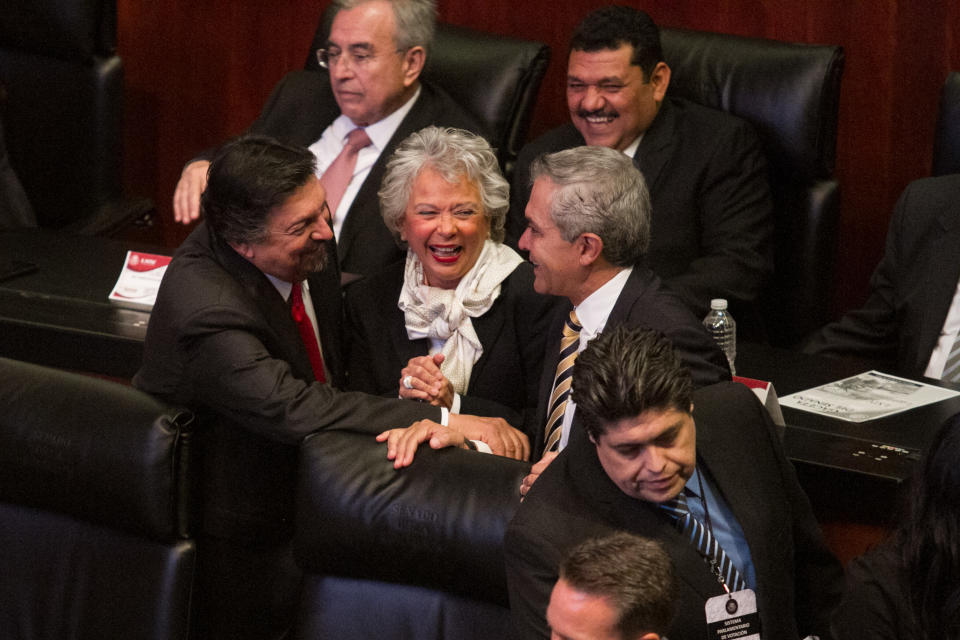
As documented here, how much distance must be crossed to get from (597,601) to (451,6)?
2.97 metres

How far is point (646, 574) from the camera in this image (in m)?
1.50

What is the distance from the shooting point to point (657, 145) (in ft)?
11.1

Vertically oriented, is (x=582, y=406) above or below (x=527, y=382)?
above

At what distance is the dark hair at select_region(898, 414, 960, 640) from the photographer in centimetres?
159

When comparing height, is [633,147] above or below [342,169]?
above

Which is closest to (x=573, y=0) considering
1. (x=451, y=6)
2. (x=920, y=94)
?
(x=451, y=6)

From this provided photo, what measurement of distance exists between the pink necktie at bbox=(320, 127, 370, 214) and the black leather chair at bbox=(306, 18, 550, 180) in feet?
0.91

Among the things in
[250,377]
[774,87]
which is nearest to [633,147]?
[774,87]

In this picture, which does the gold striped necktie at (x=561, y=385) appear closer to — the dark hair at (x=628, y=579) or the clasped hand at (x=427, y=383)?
the clasped hand at (x=427, y=383)

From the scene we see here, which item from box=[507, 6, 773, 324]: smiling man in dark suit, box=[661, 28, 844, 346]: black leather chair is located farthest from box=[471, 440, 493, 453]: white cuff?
box=[661, 28, 844, 346]: black leather chair

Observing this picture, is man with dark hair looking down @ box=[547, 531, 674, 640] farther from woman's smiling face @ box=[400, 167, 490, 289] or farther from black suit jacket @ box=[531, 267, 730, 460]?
woman's smiling face @ box=[400, 167, 490, 289]

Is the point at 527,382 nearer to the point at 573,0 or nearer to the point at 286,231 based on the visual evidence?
the point at 286,231

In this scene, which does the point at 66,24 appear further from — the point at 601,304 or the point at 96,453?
the point at 601,304

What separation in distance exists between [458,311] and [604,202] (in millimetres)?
429
